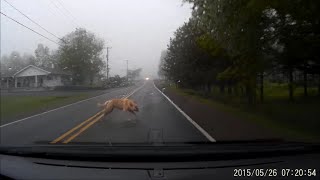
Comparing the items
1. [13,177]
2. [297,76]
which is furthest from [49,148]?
[297,76]

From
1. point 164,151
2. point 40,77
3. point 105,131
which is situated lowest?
point 105,131

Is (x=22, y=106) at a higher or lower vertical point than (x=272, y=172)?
Answer: lower

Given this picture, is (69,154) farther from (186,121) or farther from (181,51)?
(181,51)

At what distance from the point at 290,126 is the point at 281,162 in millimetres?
10392

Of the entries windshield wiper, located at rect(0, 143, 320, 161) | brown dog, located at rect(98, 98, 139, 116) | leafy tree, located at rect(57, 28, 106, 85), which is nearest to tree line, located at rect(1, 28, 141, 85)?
leafy tree, located at rect(57, 28, 106, 85)

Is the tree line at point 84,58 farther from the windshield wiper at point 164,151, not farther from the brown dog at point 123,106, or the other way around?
the windshield wiper at point 164,151

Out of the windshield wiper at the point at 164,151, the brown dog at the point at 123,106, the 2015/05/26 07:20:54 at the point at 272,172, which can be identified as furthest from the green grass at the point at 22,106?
the 2015/05/26 07:20:54 at the point at 272,172

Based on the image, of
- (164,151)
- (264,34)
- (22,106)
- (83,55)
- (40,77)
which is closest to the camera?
(164,151)

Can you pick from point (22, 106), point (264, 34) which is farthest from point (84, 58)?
point (264, 34)

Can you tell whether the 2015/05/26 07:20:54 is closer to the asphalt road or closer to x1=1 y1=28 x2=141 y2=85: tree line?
the asphalt road

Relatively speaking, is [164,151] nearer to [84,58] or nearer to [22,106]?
[22,106]

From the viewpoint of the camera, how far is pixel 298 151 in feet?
17.0

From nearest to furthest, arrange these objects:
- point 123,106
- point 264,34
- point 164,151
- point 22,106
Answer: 1. point 164,151
2. point 123,106
3. point 264,34
4. point 22,106

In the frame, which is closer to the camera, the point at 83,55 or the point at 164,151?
the point at 164,151
